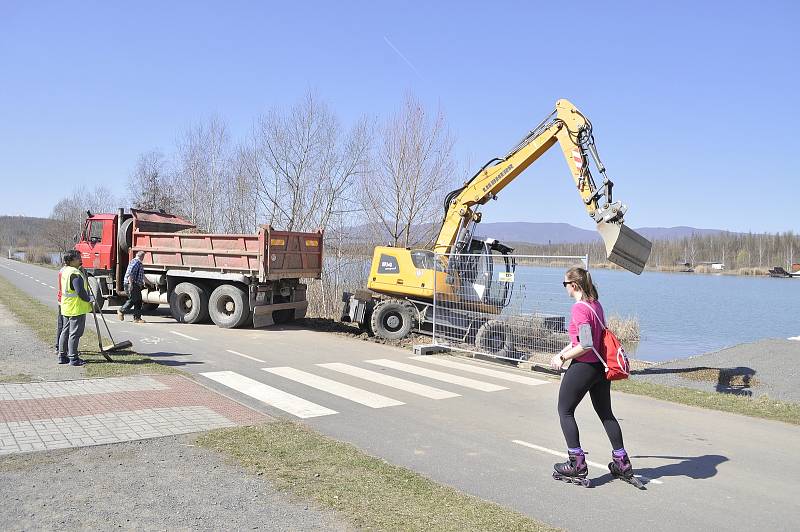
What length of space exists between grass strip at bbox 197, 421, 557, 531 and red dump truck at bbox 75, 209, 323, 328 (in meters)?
9.77

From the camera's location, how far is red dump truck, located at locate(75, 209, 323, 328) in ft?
53.9

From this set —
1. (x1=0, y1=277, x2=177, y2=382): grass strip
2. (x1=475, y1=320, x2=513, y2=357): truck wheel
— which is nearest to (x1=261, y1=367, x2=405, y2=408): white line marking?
(x1=0, y1=277, x2=177, y2=382): grass strip

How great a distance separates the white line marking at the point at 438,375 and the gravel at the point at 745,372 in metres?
3.83

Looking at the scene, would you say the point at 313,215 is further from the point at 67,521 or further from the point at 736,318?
the point at 67,521

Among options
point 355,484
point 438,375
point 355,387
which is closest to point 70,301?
point 355,387

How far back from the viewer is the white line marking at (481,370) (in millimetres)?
11172

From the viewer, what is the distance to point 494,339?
13234 mm

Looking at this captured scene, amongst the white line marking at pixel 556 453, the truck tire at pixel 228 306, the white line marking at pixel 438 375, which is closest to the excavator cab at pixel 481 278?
the white line marking at pixel 438 375

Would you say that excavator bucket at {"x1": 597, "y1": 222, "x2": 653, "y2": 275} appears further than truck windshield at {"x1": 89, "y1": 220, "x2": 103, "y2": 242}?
No

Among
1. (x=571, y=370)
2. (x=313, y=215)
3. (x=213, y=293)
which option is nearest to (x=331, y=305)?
(x=313, y=215)

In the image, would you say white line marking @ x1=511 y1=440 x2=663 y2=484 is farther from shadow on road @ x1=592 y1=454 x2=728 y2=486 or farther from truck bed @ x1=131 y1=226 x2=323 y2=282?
truck bed @ x1=131 y1=226 x2=323 y2=282

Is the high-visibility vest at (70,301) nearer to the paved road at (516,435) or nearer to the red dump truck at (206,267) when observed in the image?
the paved road at (516,435)

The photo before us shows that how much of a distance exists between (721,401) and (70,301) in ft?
33.8

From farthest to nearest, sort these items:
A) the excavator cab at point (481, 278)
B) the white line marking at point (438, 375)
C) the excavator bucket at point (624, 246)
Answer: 1. the excavator cab at point (481, 278)
2. the excavator bucket at point (624, 246)
3. the white line marking at point (438, 375)
